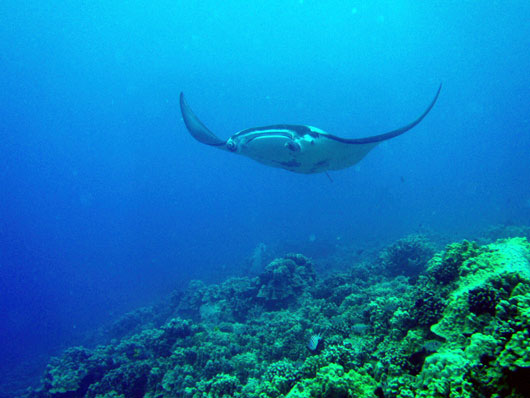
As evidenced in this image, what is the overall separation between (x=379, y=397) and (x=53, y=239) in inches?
5138

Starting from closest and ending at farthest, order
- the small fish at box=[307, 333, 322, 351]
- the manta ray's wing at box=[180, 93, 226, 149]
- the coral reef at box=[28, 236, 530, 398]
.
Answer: the coral reef at box=[28, 236, 530, 398] < the small fish at box=[307, 333, 322, 351] < the manta ray's wing at box=[180, 93, 226, 149]

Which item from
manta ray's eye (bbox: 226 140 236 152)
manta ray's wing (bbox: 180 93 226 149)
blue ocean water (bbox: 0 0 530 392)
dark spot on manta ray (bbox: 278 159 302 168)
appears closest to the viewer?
manta ray's eye (bbox: 226 140 236 152)

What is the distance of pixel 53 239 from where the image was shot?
338 ft

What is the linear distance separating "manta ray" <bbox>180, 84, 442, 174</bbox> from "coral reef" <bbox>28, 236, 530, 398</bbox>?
276cm

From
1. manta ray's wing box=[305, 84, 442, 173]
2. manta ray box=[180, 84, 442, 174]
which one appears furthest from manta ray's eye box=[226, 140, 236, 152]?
manta ray's wing box=[305, 84, 442, 173]

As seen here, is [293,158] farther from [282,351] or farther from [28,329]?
[28,329]

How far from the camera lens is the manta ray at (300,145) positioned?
536 cm

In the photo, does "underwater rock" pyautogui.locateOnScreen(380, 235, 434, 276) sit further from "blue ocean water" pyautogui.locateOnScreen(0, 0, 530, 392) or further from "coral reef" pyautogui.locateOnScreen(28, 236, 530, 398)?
"blue ocean water" pyautogui.locateOnScreen(0, 0, 530, 392)

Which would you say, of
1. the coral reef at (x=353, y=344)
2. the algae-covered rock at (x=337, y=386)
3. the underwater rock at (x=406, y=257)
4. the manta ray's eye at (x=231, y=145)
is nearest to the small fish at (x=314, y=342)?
the coral reef at (x=353, y=344)

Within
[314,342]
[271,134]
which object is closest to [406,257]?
[314,342]

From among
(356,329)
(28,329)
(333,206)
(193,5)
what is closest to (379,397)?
(356,329)

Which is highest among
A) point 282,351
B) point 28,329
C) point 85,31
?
point 85,31

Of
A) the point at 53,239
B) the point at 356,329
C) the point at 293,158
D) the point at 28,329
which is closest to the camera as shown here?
the point at 356,329

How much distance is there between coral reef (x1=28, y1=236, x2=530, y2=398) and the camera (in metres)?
1.65
